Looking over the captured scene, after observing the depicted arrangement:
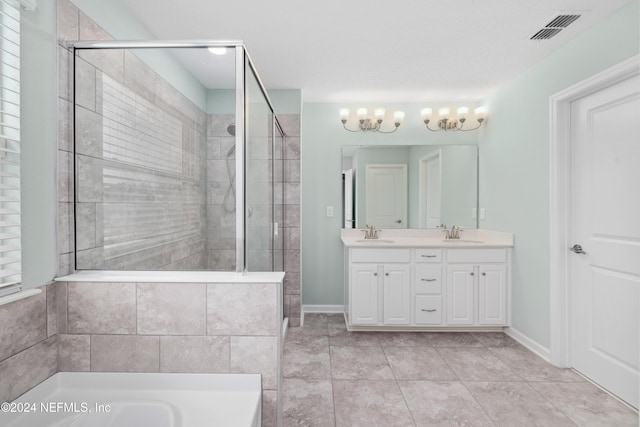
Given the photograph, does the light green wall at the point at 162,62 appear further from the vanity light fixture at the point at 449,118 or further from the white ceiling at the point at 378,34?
the vanity light fixture at the point at 449,118

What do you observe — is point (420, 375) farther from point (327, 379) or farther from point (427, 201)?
point (427, 201)

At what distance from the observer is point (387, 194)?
3662mm

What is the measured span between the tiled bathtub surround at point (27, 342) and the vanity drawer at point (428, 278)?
8.75 ft

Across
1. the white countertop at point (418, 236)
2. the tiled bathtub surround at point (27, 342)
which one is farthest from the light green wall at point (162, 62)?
the white countertop at point (418, 236)

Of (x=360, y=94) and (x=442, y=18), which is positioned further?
(x=360, y=94)

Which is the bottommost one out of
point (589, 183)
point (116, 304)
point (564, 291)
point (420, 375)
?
point (420, 375)

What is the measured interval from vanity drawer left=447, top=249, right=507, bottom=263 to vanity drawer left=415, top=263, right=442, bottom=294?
0.17 metres

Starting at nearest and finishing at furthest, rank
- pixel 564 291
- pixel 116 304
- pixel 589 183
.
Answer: pixel 116 304, pixel 589 183, pixel 564 291

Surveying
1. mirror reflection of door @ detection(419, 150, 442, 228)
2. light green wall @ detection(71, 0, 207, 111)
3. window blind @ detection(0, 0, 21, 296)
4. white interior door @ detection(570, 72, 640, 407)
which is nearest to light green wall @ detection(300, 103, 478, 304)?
mirror reflection of door @ detection(419, 150, 442, 228)

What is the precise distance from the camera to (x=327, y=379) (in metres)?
2.26

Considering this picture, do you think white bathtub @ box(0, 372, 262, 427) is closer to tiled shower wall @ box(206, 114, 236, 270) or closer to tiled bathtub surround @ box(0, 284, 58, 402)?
tiled bathtub surround @ box(0, 284, 58, 402)

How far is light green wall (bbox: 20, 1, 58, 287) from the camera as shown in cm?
130

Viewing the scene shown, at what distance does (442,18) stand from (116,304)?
240cm

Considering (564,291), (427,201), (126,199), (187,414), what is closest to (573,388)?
(564,291)
